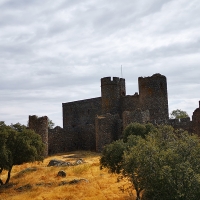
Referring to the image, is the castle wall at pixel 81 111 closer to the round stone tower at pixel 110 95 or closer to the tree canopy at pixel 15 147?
the round stone tower at pixel 110 95

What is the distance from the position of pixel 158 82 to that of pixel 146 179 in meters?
32.7

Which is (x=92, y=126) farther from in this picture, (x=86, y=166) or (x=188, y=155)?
(x=188, y=155)

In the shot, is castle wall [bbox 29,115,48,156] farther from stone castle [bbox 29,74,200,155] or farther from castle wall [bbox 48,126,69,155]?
castle wall [bbox 48,126,69,155]

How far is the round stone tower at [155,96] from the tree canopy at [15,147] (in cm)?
2113

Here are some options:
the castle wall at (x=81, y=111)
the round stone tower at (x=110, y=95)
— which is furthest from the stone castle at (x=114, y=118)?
the castle wall at (x=81, y=111)

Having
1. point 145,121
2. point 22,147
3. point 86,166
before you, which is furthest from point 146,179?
point 145,121

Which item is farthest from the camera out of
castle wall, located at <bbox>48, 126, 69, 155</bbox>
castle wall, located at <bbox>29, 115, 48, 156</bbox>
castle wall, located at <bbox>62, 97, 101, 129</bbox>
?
castle wall, located at <bbox>62, 97, 101, 129</bbox>

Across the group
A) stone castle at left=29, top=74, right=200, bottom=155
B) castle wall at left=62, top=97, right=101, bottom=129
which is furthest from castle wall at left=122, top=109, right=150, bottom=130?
castle wall at left=62, top=97, right=101, bottom=129

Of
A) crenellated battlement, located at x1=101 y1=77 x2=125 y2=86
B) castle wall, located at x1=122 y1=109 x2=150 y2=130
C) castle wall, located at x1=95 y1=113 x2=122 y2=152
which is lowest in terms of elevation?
castle wall, located at x1=95 y1=113 x2=122 y2=152

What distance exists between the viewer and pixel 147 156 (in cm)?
1534

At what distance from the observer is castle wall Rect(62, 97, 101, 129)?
59.1 metres

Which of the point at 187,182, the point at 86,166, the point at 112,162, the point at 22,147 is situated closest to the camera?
the point at 187,182

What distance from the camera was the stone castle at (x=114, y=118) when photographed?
41750mm

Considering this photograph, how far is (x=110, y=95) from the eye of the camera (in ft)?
171
